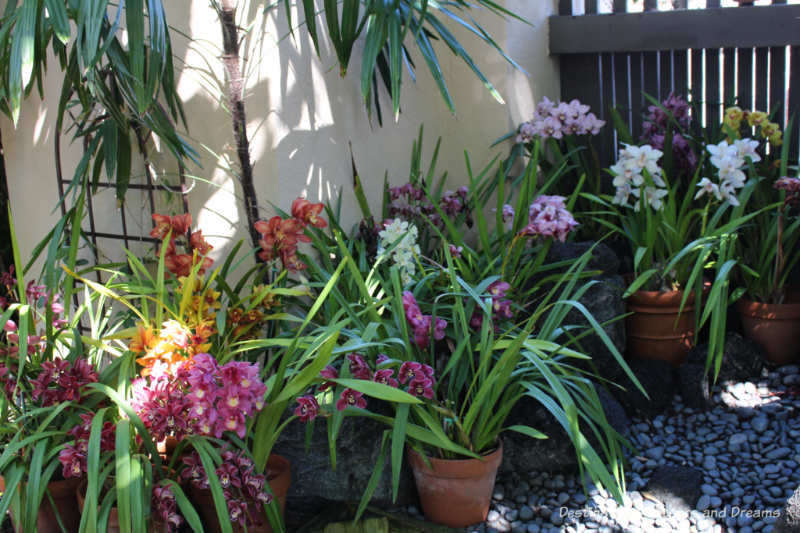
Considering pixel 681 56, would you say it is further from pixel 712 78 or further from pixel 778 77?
pixel 778 77

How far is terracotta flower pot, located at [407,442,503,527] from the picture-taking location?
7.24ft

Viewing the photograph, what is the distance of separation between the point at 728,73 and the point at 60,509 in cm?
303

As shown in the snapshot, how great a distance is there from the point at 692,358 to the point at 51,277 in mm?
2103

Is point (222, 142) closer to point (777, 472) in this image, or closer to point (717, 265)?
point (717, 265)

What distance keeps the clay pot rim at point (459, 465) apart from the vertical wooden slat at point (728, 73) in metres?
2.12

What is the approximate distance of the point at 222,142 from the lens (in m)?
2.84

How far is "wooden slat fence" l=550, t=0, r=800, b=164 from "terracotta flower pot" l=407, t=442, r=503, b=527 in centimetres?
197

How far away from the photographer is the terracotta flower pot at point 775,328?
307 cm

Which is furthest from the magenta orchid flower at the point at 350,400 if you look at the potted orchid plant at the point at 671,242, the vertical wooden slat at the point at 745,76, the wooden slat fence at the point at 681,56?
the vertical wooden slat at the point at 745,76

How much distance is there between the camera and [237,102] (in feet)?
8.44

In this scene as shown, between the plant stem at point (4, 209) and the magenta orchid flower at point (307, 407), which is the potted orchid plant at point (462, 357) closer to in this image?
the magenta orchid flower at point (307, 407)

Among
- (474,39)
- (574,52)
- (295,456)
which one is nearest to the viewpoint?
(295,456)

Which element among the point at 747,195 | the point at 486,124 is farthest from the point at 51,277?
the point at 747,195

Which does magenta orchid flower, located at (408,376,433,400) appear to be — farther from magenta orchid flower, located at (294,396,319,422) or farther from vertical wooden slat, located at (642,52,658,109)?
vertical wooden slat, located at (642,52,658,109)
